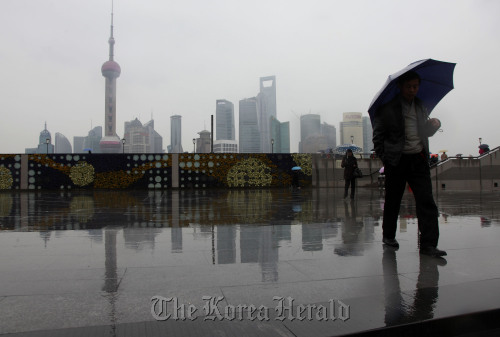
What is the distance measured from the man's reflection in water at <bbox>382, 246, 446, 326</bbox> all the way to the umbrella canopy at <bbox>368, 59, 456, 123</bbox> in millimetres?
1784

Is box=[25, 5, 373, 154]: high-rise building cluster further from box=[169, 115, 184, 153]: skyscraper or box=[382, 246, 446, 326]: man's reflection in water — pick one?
box=[382, 246, 446, 326]: man's reflection in water

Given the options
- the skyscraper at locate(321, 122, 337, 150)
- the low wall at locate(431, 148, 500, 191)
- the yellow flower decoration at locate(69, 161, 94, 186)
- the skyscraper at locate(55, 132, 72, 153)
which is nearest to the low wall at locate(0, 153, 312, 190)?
the yellow flower decoration at locate(69, 161, 94, 186)

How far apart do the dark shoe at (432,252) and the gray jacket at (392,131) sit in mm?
934

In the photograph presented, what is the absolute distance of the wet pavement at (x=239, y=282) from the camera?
223 cm

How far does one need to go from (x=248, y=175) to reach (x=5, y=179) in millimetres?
14153

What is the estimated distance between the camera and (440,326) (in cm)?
227

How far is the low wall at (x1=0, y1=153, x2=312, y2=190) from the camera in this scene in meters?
22.3

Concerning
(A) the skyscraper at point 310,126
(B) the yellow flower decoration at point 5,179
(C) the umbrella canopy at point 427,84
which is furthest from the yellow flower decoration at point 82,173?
(A) the skyscraper at point 310,126

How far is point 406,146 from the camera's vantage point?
4.21m

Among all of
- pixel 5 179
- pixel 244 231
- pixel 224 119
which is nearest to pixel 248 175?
pixel 5 179

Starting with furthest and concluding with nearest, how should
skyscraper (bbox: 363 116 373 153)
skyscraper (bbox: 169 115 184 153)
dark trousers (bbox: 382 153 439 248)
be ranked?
skyscraper (bbox: 169 115 184 153), skyscraper (bbox: 363 116 373 153), dark trousers (bbox: 382 153 439 248)

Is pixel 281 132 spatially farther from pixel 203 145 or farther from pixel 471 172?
pixel 471 172

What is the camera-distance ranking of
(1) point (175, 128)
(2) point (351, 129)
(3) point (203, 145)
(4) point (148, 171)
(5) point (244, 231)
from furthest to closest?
(1) point (175, 128)
(3) point (203, 145)
(2) point (351, 129)
(4) point (148, 171)
(5) point (244, 231)

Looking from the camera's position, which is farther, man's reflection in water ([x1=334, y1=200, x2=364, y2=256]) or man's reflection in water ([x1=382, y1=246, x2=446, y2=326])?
man's reflection in water ([x1=334, y1=200, x2=364, y2=256])
